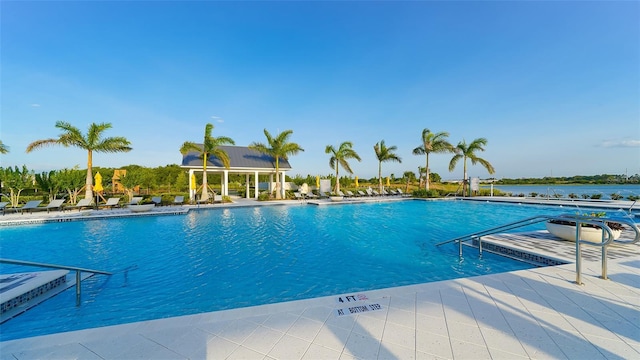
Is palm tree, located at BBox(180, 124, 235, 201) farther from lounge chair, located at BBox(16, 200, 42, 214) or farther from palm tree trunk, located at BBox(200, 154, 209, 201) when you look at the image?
lounge chair, located at BBox(16, 200, 42, 214)

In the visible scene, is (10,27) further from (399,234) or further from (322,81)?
(399,234)

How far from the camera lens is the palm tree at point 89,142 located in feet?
49.1

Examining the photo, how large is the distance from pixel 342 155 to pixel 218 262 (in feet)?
61.6

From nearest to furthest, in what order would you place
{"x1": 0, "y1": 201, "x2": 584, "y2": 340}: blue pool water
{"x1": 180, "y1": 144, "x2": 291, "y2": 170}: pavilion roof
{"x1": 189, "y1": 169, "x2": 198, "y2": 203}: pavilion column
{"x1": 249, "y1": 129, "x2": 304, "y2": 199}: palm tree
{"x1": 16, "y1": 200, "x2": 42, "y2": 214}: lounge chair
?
{"x1": 0, "y1": 201, "x2": 584, "y2": 340}: blue pool water < {"x1": 16, "y1": 200, "x2": 42, "y2": 214}: lounge chair < {"x1": 189, "y1": 169, "x2": 198, "y2": 203}: pavilion column < {"x1": 180, "y1": 144, "x2": 291, "y2": 170}: pavilion roof < {"x1": 249, "y1": 129, "x2": 304, "y2": 199}: palm tree

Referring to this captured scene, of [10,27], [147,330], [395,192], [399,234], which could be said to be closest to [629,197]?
[395,192]

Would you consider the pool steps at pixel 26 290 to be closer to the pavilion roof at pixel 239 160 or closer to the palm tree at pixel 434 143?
the pavilion roof at pixel 239 160

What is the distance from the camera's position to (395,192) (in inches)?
1076

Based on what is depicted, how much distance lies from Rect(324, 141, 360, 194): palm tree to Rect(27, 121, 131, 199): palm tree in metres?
15.3

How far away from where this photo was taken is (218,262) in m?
6.08

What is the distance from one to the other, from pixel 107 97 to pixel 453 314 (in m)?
18.8

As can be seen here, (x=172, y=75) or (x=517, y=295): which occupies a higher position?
(x=172, y=75)

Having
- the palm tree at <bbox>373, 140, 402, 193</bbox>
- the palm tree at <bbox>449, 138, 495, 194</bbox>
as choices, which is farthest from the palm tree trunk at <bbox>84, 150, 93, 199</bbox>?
the palm tree at <bbox>449, 138, 495, 194</bbox>

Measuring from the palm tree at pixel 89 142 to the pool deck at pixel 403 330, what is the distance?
17298 mm

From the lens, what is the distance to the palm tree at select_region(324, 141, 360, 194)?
2367 centimetres
